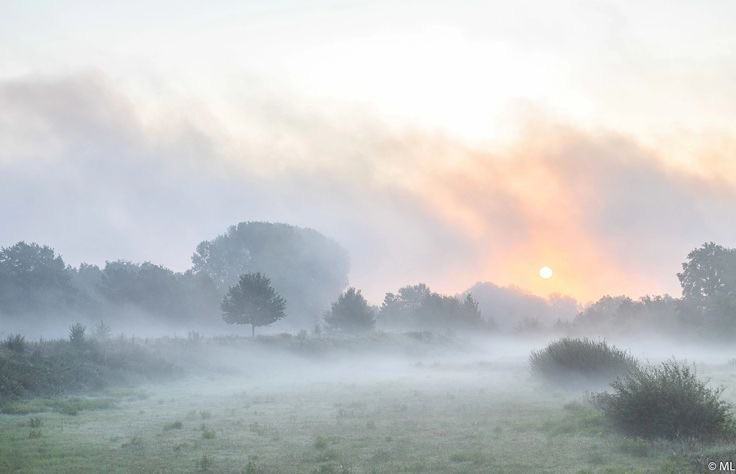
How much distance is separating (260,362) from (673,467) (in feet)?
169

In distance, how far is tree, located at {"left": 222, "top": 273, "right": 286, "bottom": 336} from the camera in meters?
73.4

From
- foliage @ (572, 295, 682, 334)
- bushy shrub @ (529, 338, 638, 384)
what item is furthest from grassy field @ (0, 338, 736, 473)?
foliage @ (572, 295, 682, 334)

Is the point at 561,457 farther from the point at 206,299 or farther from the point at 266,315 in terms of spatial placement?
the point at 206,299

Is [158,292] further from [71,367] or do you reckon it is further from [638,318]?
[638,318]

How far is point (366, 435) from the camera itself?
65.2 ft

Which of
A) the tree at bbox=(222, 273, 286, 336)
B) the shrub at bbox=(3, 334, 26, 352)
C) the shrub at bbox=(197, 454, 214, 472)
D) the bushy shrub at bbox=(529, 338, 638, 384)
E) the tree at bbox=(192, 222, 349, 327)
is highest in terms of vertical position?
the tree at bbox=(192, 222, 349, 327)

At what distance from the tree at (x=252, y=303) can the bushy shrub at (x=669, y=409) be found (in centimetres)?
5872

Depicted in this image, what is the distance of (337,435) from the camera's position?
792 inches

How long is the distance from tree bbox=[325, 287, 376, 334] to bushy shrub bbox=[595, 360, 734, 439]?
7186 centimetres

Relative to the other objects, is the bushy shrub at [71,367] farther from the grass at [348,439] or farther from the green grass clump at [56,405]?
the grass at [348,439]

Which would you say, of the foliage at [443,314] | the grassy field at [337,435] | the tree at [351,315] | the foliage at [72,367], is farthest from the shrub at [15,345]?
the foliage at [443,314]

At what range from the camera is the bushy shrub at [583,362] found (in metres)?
31.2

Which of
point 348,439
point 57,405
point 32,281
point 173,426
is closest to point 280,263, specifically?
point 32,281

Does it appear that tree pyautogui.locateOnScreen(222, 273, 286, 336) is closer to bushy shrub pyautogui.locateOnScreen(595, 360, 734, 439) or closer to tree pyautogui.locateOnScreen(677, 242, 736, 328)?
→ tree pyautogui.locateOnScreen(677, 242, 736, 328)
